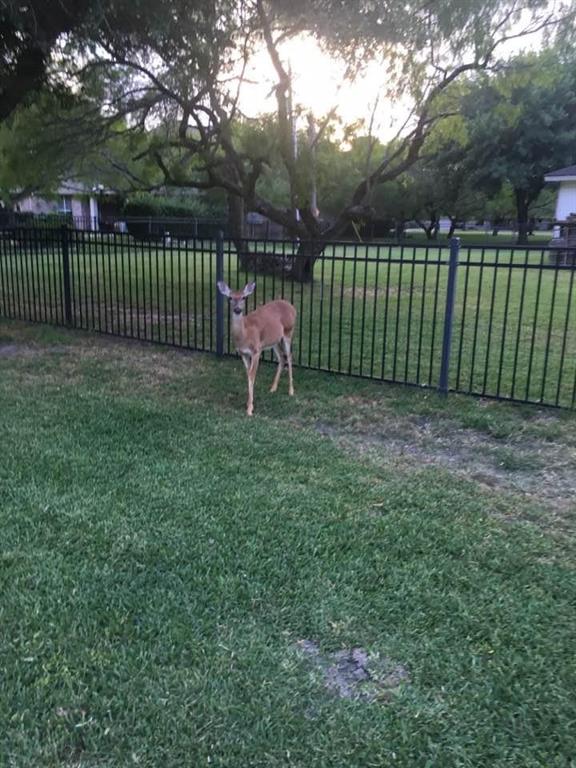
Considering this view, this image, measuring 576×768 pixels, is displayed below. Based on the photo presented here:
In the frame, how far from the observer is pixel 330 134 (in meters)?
15.8

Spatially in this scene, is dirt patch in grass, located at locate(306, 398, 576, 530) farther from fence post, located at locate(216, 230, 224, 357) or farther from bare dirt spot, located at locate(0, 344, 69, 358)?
bare dirt spot, located at locate(0, 344, 69, 358)

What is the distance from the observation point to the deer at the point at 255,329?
6.09m

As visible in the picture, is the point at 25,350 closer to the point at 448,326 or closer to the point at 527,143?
the point at 448,326

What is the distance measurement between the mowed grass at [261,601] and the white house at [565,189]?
26719 millimetres

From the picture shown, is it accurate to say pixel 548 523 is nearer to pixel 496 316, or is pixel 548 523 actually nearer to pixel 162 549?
pixel 162 549

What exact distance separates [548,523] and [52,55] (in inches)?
376

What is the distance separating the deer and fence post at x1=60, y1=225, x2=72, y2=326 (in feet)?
13.9

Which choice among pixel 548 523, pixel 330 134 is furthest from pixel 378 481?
pixel 330 134

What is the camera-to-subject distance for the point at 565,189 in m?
29.3

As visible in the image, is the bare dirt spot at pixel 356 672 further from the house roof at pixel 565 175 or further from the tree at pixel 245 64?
the house roof at pixel 565 175

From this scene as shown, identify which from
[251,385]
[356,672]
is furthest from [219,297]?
[356,672]

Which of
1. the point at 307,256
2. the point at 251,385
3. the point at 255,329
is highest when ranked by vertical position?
the point at 307,256

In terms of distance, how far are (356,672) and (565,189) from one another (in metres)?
31.2

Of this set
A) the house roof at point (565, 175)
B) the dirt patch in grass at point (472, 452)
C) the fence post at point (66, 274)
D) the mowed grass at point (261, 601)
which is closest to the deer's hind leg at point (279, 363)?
the dirt patch in grass at point (472, 452)
